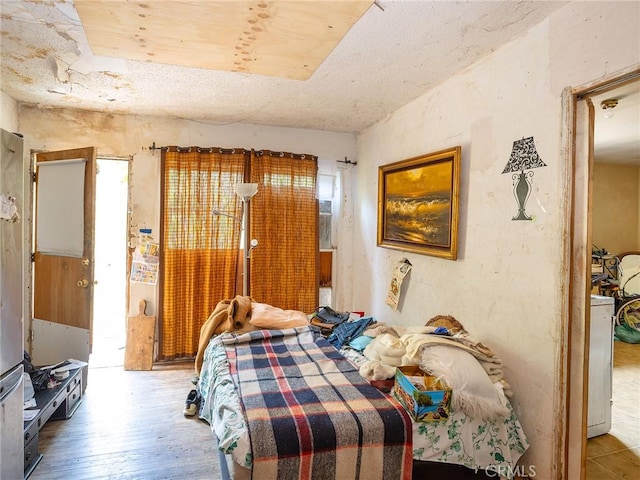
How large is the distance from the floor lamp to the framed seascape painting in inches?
49.3

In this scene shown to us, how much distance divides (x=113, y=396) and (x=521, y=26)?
3867 millimetres

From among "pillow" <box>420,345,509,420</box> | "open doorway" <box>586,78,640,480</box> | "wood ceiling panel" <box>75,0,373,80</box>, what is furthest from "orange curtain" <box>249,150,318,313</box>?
"open doorway" <box>586,78,640,480</box>

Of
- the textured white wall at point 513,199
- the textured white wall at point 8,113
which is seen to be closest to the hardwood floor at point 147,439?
the textured white wall at point 513,199

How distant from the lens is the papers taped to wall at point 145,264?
149 inches

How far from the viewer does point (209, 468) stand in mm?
2186

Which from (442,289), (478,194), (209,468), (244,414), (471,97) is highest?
(471,97)

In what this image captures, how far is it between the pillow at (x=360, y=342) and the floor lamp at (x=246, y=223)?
125cm

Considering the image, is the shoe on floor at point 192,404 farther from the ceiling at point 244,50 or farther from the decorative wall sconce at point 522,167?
the decorative wall sconce at point 522,167

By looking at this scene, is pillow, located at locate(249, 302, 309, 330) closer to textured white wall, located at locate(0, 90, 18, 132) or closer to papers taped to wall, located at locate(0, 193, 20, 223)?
papers taped to wall, located at locate(0, 193, 20, 223)

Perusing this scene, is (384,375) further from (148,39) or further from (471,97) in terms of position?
(148,39)

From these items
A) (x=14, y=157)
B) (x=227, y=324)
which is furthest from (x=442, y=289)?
(x=14, y=157)

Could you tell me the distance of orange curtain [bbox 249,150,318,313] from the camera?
13.2 ft

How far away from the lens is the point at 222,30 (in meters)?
1.95

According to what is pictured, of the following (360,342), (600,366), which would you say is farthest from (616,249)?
(360,342)
